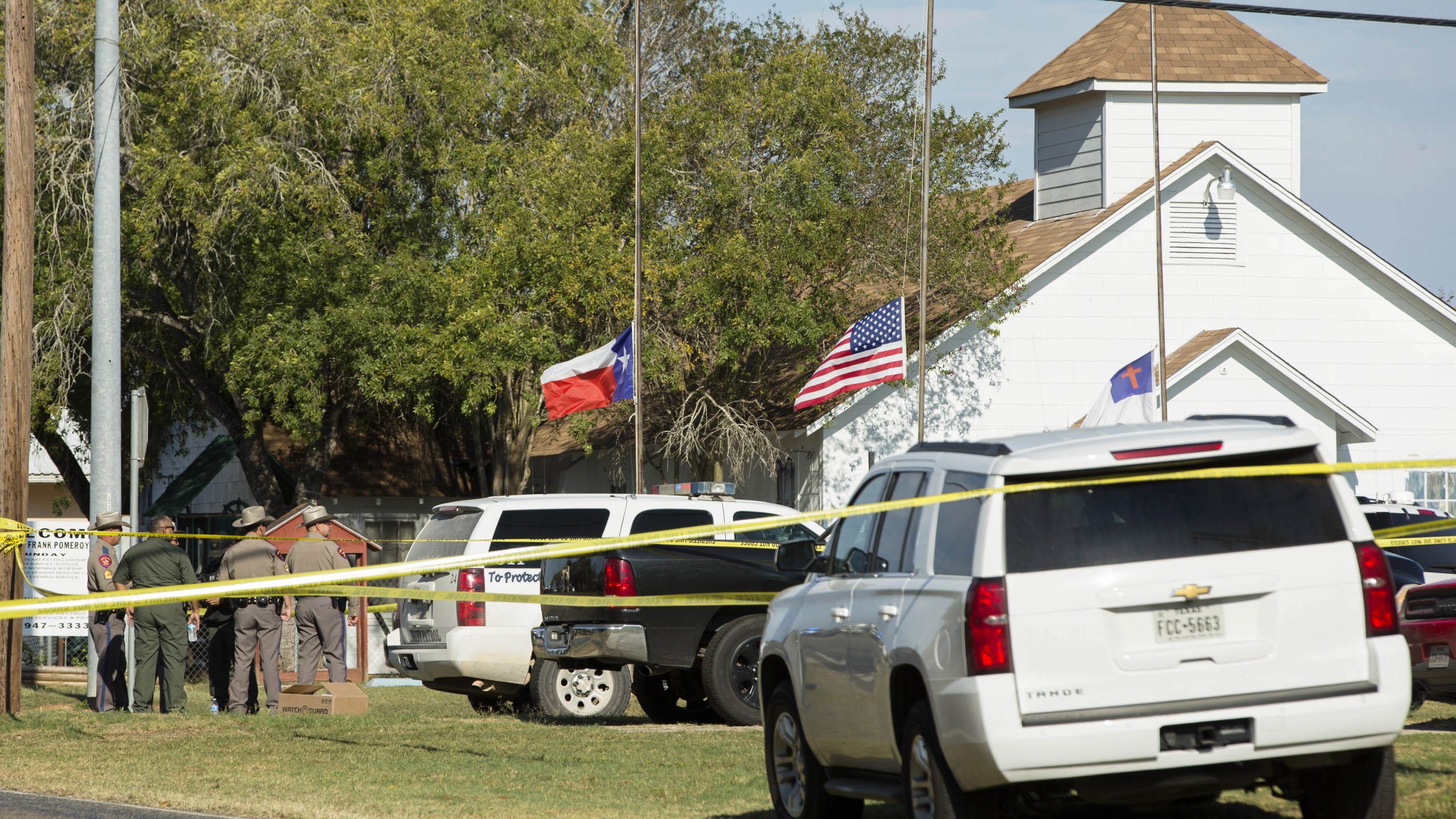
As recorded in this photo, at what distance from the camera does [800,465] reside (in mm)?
28062

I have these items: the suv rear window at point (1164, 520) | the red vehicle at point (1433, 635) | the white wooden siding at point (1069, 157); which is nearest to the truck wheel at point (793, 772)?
the suv rear window at point (1164, 520)

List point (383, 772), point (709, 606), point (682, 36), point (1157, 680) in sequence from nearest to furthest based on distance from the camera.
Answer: point (1157, 680)
point (383, 772)
point (709, 606)
point (682, 36)

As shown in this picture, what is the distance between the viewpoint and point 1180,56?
103ft

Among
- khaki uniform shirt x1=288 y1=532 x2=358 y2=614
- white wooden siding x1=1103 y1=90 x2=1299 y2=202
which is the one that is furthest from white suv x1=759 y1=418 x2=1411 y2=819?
white wooden siding x1=1103 y1=90 x2=1299 y2=202

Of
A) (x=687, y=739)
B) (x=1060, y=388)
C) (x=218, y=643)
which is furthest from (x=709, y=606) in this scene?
(x=1060, y=388)

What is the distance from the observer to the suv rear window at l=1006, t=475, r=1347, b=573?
6242mm

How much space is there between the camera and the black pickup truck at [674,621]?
43.0 feet

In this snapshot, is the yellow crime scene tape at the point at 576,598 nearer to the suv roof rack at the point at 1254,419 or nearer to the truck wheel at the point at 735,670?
the truck wheel at the point at 735,670

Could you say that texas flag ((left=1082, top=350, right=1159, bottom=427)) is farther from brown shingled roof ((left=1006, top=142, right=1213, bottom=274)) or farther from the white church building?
brown shingled roof ((left=1006, top=142, right=1213, bottom=274))

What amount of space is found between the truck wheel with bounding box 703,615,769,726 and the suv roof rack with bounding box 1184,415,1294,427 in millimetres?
6407

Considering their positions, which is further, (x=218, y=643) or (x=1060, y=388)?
(x=1060, y=388)

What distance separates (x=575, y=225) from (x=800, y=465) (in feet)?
17.9

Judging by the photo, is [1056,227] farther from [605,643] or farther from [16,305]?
[16,305]

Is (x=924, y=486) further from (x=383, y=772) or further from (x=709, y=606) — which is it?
(x=709, y=606)
